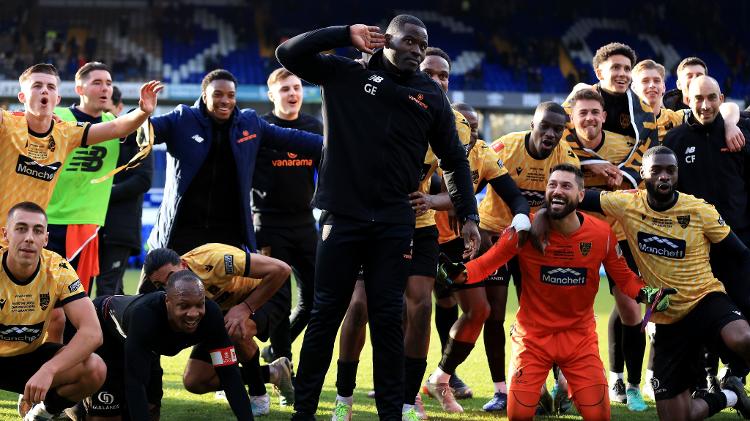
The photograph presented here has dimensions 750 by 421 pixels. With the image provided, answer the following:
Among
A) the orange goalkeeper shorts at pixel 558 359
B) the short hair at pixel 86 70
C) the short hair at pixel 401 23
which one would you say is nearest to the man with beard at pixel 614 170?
the orange goalkeeper shorts at pixel 558 359

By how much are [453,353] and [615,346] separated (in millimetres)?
1405

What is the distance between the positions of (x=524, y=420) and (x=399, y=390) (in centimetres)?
123

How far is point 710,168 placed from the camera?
7500 millimetres

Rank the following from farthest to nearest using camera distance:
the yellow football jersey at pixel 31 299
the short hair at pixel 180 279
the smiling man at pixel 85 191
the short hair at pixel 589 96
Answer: the smiling man at pixel 85 191 < the short hair at pixel 589 96 < the yellow football jersey at pixel 31 299 < the short hair at pixel 180 279

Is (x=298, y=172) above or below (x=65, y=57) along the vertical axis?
below

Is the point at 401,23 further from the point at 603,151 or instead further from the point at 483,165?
the point at 603,151

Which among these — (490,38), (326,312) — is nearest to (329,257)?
(326,312)

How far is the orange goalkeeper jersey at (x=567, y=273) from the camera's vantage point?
21.2ft

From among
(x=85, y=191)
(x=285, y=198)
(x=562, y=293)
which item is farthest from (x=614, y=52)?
(x=85, y=191)

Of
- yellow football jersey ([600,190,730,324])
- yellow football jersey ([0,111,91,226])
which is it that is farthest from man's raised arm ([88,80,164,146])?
yellow football jersey ([600,190,730,324])

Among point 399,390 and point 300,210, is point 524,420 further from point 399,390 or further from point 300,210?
point 300,210

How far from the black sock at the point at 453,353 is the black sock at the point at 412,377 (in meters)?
0.69

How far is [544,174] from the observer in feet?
23.7

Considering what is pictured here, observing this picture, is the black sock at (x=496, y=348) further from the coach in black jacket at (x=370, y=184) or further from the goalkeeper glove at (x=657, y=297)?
the coach in black jacket at (x=370, y=184)
